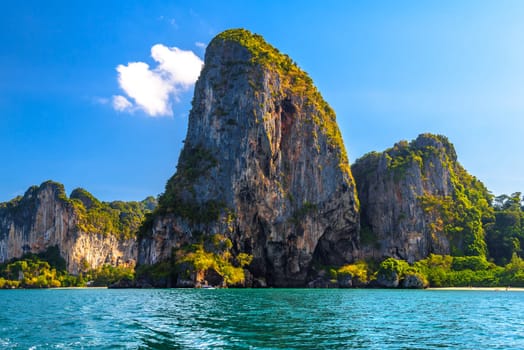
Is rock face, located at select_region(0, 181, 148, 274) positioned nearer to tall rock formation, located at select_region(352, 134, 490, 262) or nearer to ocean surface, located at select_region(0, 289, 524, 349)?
tall rock formation, located at select_region(352, 134, 490, 262)

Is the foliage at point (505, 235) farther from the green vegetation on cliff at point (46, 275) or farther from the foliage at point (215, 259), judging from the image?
the green vegetation on cliff at point (46, 275)

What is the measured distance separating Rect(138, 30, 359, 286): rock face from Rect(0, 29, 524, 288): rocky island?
0.88ft

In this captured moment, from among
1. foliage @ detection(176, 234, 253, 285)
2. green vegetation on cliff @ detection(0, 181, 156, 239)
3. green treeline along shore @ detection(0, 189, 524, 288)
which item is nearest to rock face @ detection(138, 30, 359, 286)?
foliage @ detection(176, 234, 253, 285)

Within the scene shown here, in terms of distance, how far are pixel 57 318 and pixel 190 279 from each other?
52.8 metres

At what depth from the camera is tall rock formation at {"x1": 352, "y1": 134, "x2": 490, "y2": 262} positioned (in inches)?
4126

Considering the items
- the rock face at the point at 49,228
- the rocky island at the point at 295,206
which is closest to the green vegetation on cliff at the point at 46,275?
the rocky island at the point at 295,206

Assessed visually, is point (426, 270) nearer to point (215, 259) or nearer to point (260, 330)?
point (215, 259)

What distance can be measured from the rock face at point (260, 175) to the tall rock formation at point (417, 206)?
9493 mm

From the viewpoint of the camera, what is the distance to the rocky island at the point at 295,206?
90.4 meters

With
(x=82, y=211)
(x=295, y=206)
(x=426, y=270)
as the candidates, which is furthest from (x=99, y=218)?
(x=426, y=270)

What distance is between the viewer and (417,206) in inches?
4237

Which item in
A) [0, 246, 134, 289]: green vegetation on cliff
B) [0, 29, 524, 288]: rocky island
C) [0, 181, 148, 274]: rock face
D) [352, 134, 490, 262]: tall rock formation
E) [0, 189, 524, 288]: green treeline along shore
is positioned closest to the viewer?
[0, 189, 524, 288]: green treeline along shore

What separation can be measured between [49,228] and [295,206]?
84.1 meters

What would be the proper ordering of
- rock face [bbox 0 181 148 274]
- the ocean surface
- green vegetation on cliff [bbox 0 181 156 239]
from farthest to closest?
green vegetation on cliff [bbox 0 181 156 239] < rock face [bbox 0 181 148 274] < the ocean surface
